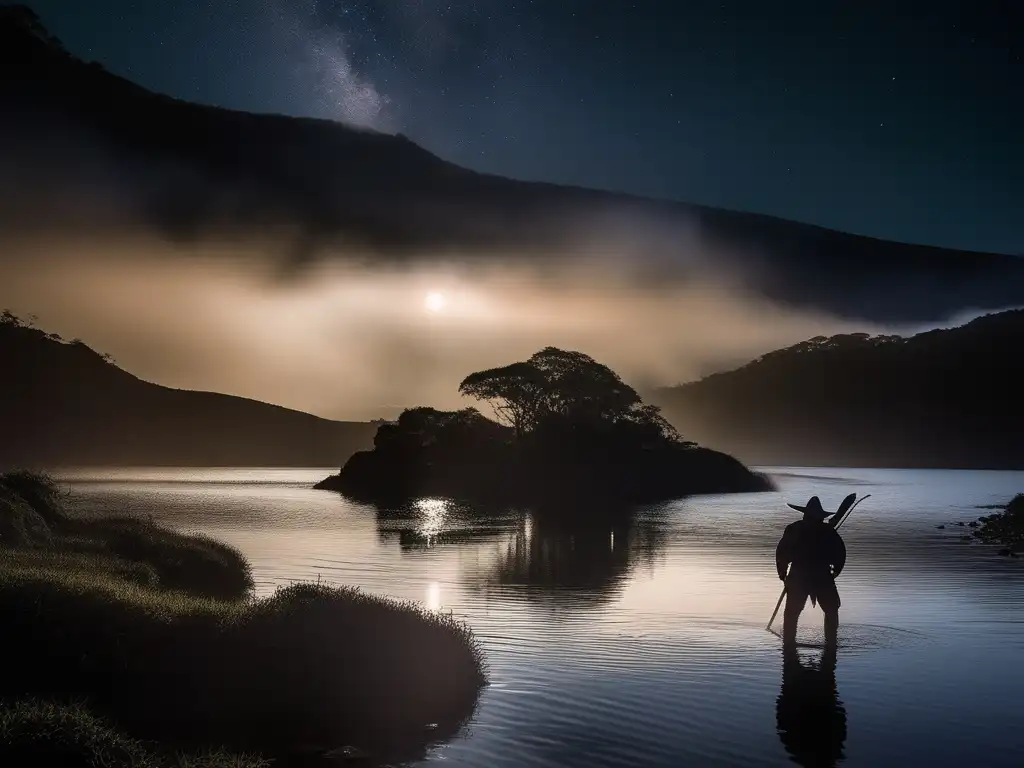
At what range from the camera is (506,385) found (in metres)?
139

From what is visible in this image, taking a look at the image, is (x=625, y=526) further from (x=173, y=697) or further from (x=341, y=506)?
(x=173, y=697)

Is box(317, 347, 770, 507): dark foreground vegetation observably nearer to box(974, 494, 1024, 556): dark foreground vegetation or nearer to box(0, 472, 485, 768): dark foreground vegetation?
box(974, 494, 1024, 556): dark foreground vegetation

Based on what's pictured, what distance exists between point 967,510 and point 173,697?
104 metres

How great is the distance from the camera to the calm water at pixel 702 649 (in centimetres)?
1552

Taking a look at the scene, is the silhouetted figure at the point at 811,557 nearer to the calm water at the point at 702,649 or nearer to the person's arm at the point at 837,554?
the person's arm at the point at 837,554

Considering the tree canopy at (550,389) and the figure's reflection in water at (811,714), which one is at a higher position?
the tree canopy at (550,389)

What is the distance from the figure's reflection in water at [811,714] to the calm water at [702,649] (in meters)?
0.05

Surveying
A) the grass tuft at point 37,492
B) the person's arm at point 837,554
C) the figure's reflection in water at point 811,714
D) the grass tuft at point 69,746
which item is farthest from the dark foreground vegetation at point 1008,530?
the grass tuft at point 69,746

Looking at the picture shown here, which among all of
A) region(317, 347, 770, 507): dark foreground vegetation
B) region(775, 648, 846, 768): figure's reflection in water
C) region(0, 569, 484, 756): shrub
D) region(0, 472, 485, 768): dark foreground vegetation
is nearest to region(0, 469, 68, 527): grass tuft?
region(0, 472, 485, 768): dark foreground vegetation

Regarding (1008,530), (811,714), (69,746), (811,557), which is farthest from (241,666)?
(1008,530)

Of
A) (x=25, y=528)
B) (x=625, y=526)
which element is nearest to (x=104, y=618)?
(x=25, y=528)

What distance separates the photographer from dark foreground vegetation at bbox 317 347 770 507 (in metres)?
139

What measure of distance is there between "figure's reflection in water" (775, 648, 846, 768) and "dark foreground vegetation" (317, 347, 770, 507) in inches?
4349

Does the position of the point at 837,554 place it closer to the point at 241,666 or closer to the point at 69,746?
the point at 241,666
